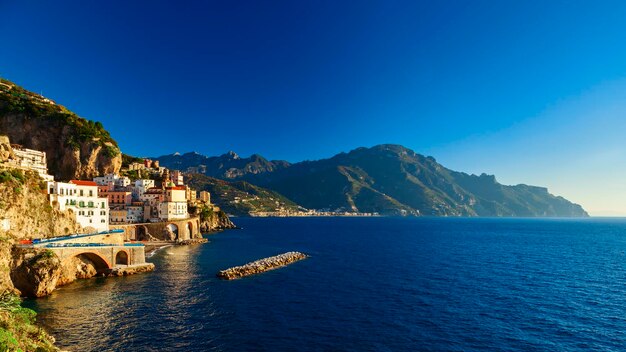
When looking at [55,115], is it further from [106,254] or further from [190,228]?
[106,254]

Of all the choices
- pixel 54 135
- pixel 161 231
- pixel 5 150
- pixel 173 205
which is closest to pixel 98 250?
pixel 5 150

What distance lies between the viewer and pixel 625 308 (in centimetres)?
5406

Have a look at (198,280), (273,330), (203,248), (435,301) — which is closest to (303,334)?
(273,330)

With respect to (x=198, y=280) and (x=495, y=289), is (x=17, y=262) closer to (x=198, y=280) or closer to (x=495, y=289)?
(x=198, y=280)

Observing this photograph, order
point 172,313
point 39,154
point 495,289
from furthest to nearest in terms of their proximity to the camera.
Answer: point 39,154, point 495,289, point 172,313

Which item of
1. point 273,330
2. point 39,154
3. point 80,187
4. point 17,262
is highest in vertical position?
point 39,154

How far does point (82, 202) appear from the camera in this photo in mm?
88688

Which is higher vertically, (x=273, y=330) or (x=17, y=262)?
(x=17, y=262)

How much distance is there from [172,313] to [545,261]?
103 m

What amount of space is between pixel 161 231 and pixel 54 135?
2422 inches

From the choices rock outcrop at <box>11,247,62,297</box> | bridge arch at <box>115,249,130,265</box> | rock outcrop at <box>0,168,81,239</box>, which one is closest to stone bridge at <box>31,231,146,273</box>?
bridge arch at <box>115,249,130,265</box>

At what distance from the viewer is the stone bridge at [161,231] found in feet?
400

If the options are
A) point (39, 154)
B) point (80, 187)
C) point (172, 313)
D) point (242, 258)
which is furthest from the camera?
point (39, 154)

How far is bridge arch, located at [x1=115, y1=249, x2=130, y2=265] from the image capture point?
75.5 meters
